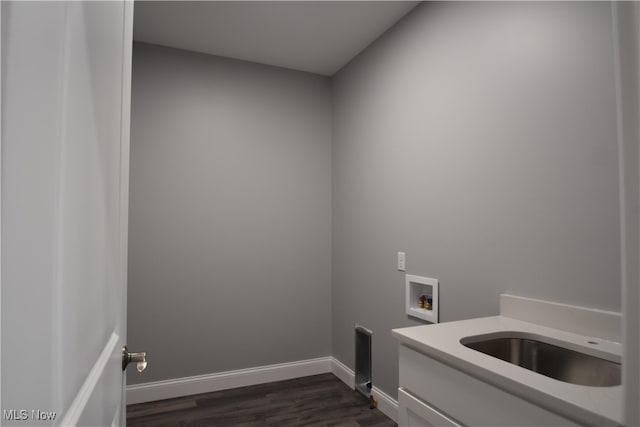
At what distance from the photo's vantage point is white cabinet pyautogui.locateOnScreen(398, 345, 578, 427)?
93cm

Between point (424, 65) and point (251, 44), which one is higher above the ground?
point (251, 44)

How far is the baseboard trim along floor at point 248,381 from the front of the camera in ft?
8.77

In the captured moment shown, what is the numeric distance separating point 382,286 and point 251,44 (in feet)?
6.65

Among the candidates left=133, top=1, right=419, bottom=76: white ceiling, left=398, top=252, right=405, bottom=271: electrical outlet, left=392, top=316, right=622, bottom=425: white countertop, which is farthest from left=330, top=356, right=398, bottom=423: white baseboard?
left=133, top=1, right=419, bottom=76: white ceiling

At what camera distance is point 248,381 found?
3.02 meters

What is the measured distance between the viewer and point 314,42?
2795mm

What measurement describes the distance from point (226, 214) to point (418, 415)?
84.8 inches

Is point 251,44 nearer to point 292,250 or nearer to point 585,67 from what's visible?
point 292,250

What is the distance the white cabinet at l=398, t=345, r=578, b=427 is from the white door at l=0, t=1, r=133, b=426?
3.04ft

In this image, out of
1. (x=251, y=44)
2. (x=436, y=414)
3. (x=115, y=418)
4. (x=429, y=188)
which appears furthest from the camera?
(x=251, y=44)

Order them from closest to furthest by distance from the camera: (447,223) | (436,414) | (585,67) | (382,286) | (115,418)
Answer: (115,418), (436,414), (585,67), (447,223), (382,286)

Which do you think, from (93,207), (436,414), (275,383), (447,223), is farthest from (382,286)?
(93,207)

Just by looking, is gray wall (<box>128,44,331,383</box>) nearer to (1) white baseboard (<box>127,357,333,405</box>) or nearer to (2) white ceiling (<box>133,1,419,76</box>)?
(1) white baseboard (<box>127,357,333,405</box>)

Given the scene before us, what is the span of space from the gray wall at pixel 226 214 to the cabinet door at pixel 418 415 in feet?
6.30
